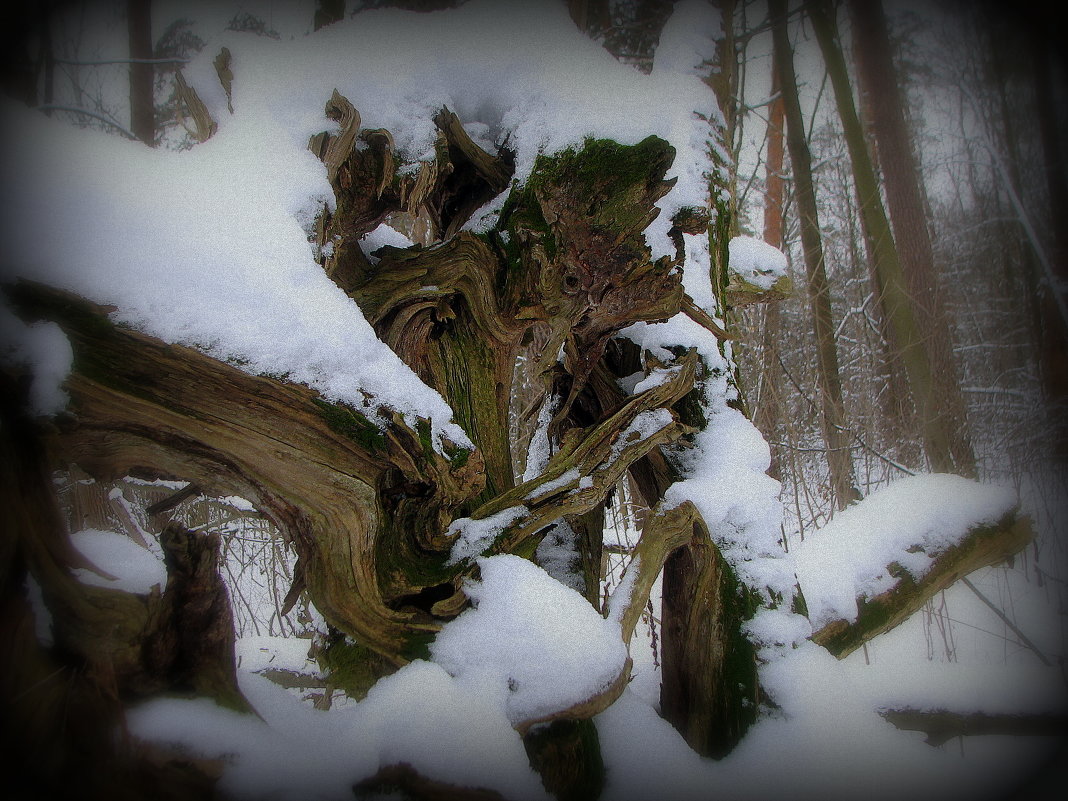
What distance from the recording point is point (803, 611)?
1.44 meters

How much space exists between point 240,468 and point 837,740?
138cm

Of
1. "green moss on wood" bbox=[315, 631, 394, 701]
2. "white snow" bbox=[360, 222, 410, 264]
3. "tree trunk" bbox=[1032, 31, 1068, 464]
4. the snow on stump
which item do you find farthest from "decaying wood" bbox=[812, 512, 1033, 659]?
"tree trunk" bbox=[1032, 31, 1068, 464]

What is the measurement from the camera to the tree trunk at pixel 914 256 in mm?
3465

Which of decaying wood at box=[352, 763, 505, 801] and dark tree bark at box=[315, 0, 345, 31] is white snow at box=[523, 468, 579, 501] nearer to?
decaying wood at box=[352, 763, 505, 801]

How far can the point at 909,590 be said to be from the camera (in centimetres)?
153

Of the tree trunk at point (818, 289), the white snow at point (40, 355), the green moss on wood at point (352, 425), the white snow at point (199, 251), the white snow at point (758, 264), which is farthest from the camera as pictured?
the tree trunk at point (818, 289)

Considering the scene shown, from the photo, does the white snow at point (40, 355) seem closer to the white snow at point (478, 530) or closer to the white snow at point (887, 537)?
the white snow at point (478, 530)

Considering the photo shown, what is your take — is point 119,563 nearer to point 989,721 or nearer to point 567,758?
point 567,758

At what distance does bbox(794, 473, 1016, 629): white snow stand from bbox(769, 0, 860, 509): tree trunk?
5.08 feet

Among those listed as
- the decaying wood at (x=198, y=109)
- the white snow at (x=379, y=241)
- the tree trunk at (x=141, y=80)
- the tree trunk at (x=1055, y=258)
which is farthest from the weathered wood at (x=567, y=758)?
the tree trunk at (x=1055, y=258)

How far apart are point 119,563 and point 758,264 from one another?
2.00 m

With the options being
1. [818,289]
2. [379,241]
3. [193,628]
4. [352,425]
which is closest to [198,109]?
[379,241]

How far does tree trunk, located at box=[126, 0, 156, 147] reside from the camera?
2590mm

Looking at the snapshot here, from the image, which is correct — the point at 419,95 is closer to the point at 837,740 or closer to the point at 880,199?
the point at 837,740
